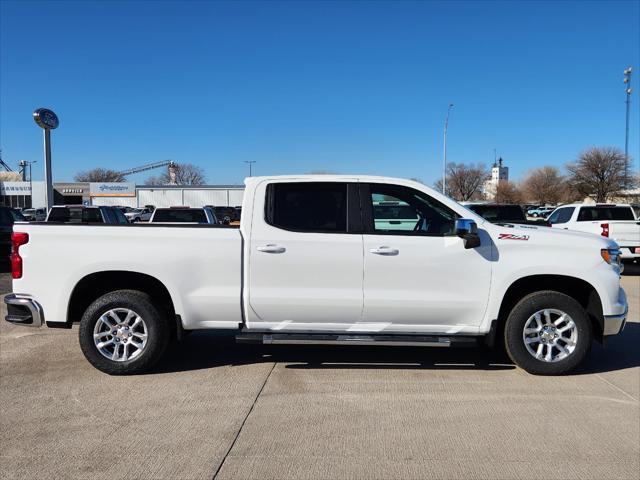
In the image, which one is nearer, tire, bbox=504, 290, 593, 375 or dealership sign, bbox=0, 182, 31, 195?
tire, bbox=504, 290, 593, 375

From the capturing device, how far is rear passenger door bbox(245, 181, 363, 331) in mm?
4836

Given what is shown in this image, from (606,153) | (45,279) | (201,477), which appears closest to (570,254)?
(201,477)

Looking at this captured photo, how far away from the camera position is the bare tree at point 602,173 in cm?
5103

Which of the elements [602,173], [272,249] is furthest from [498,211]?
[602,173]

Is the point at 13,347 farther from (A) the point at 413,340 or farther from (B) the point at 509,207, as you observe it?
(B) the point at 509,207

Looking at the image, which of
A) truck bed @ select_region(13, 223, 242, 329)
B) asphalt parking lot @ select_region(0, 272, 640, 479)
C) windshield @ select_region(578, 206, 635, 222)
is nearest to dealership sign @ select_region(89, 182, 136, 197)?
windshield @ select_region(578, 206, 635, 222)

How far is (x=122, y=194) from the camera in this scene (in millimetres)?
72625

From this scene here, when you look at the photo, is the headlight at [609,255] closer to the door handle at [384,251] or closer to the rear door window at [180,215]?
the door handle at [384,251]

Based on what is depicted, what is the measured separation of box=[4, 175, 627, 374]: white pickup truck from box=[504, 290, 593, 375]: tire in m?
0.01

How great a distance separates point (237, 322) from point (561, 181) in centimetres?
8439

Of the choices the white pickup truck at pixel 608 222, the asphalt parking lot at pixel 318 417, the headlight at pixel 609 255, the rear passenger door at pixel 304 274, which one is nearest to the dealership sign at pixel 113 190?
the white pickup truck at pixel 608 222

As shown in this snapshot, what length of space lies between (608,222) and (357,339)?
10722 mm

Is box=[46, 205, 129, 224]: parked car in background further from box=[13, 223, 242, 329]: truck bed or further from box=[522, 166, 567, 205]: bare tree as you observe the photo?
box=[522, 166, 567, 205]: bare tree

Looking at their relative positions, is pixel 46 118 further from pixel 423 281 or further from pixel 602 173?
pixel 602 173
